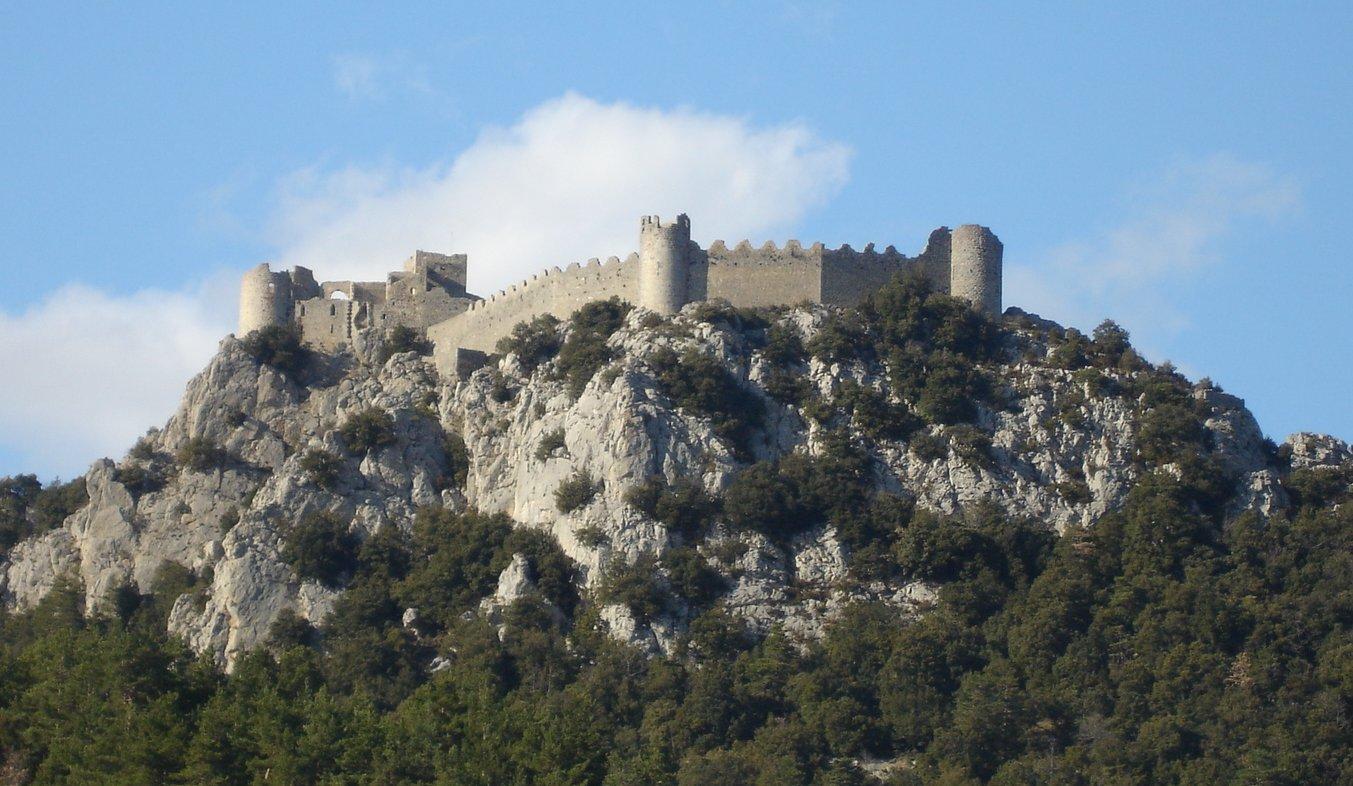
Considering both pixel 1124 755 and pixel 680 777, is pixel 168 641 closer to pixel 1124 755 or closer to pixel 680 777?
pixel 680 777

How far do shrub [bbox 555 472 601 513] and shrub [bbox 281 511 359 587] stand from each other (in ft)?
18.7

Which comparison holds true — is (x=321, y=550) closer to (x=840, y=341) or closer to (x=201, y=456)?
(x=201, y=456)

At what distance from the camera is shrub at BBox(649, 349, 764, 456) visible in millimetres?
85312

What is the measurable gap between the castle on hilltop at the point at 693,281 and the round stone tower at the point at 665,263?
3 cm

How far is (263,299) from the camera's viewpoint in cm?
9631

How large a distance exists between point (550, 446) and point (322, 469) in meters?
6.22

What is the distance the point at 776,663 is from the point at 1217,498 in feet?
41.0

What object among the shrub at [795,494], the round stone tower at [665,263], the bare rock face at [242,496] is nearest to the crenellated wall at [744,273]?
the round stone tower at [665,263]

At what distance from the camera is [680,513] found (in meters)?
83.2

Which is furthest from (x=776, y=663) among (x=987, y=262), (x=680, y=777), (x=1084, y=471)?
(x=987, y=262)

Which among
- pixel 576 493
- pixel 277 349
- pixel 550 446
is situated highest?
pixel 277 349

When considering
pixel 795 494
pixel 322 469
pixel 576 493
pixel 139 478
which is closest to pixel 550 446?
pixel 576 493

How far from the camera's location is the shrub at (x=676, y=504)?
273ft

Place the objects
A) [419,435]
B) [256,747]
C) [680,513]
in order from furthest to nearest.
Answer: [419,435] → [680,513] → [256,747]
